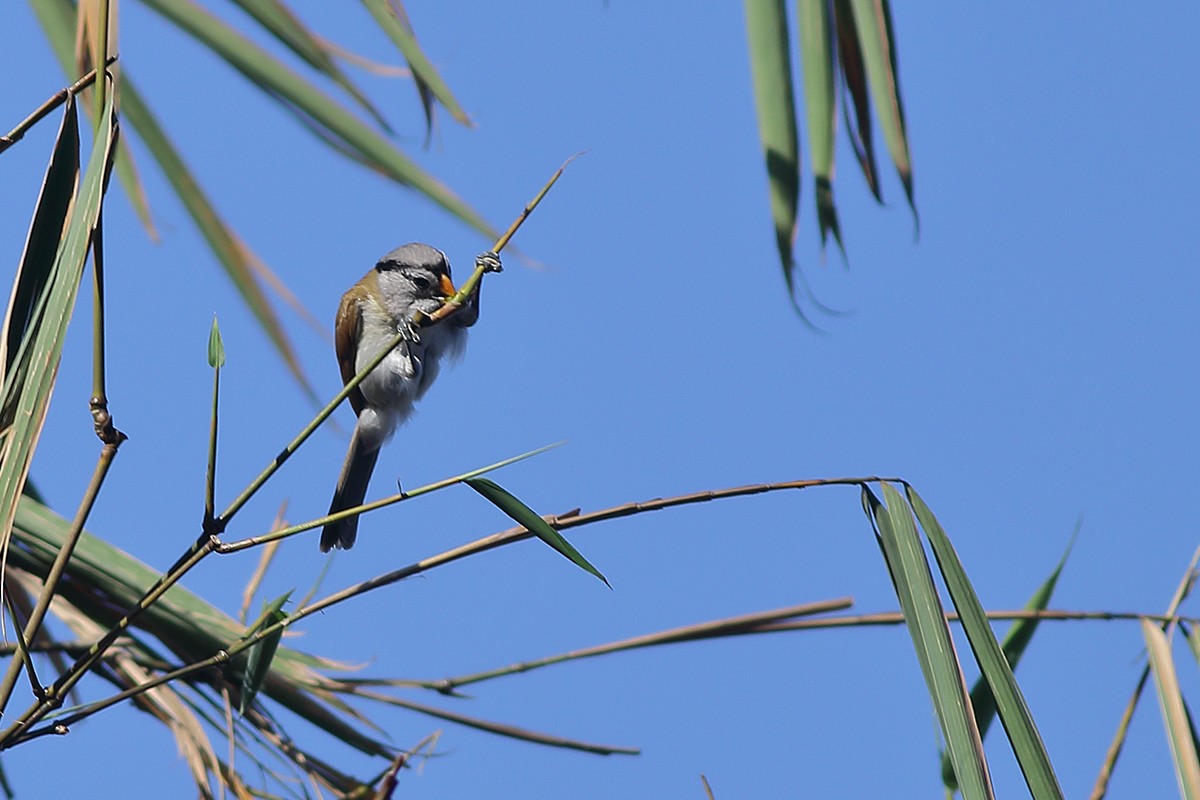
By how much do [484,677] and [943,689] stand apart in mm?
1136

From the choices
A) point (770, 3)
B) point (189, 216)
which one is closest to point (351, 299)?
point (189, 216)

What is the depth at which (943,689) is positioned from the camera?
1.31 meters

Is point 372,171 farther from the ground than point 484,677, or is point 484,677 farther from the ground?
point 372,171

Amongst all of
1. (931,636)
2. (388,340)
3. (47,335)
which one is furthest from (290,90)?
(388,340)

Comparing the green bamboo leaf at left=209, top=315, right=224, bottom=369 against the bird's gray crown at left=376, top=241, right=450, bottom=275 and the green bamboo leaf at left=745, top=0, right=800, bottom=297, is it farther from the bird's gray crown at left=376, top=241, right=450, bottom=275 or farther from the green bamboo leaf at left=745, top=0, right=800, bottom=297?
the bird's gray crown at left=376, top=241, right=450, bottom=275

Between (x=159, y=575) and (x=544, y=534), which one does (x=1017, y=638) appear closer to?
(x=544, y=534)

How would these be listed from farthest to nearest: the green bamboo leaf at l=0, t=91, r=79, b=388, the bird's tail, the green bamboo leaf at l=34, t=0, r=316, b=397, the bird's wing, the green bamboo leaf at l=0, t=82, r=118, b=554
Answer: the bird's tail < the bird's wing < the green bamboo leaf at l=34, t=0, r=316, b=397 < the green bamboo leaf at l=0, t=91, r=79, b=388 < the green bamboo leaf at l=0, t=82, r=118, b=554

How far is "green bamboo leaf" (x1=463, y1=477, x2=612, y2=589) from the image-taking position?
1.52 meters

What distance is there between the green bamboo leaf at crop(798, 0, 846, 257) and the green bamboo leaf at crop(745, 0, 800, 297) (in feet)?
0.10

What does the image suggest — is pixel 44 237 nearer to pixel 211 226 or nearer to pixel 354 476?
pixel 211 226

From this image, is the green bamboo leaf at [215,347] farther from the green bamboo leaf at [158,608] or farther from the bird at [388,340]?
the bird at [388,340]

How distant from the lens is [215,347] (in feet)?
4.82

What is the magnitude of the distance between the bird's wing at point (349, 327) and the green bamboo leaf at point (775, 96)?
7.68 ft

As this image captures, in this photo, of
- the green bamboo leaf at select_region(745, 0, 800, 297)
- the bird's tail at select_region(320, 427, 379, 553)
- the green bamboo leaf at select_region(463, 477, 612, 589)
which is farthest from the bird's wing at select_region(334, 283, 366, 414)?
the green bamboo leaf at select_region(463, 477, 612, 589)
